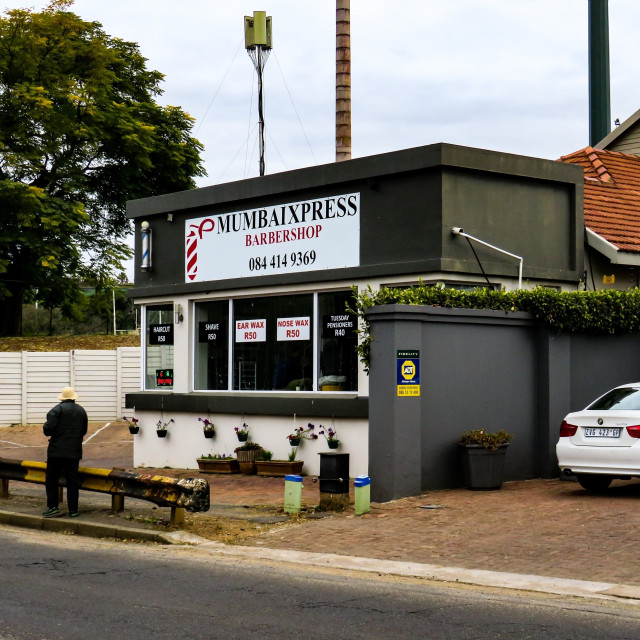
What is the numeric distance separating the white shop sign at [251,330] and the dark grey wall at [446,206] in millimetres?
736

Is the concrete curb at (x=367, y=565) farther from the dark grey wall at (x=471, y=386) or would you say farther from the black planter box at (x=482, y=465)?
the black planter box at (x=482, y=465)

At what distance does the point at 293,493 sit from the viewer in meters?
13.2

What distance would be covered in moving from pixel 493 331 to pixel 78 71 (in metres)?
28.8

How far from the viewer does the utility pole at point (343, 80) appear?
2900 cm

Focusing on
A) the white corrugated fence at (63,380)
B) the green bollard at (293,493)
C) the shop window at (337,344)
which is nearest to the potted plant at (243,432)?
the shop window at (337,344)

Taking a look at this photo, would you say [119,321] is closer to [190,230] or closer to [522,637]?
[190,230]

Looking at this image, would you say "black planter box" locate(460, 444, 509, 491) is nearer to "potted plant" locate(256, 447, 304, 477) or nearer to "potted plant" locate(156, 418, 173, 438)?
"potted plant" locate(256, 447, 304, 477)

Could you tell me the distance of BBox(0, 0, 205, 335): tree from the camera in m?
36.9

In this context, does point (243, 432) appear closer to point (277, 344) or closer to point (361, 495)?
point (277, 344)

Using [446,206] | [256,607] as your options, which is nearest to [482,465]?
[446,206]

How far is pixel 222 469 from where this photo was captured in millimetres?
18438

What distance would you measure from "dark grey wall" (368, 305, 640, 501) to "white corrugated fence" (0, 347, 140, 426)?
18047mm

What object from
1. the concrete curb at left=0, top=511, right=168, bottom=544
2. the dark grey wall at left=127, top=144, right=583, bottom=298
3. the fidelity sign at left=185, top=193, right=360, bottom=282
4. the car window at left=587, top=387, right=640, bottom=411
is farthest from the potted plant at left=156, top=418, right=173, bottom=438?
Answer: the car window at left=587, top=387, right=640, bottom=411

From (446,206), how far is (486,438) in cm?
380
